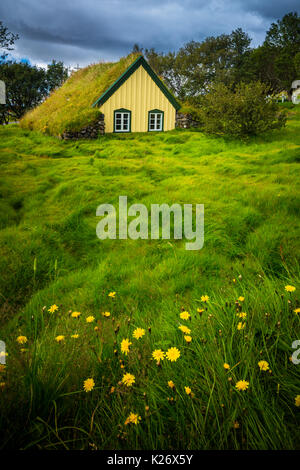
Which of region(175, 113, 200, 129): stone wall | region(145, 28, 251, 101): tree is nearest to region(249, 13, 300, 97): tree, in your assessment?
region(145, 28, 251, 101): tree

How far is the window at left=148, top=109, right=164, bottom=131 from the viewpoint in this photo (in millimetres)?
19172

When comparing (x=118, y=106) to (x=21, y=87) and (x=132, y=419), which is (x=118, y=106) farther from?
(x=21, y=87)

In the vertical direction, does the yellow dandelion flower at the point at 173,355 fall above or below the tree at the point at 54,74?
below

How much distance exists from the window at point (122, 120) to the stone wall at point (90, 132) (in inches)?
68.1

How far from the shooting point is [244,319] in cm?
204

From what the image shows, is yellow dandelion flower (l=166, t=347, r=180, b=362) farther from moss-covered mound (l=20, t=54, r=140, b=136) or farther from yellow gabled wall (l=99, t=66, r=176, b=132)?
yellow gabled wall (l=99, t=66, r=176, b=132)

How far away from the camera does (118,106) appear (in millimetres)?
17969

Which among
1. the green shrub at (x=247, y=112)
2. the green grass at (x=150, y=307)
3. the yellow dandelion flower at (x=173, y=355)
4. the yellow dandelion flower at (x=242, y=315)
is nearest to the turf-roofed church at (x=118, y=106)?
the green shrub at (x=247, y=112)

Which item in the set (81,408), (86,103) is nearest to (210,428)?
(81,408)

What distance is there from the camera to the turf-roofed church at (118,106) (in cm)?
1638

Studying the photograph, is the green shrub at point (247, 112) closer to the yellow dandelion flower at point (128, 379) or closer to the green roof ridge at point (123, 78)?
the green roof ridge at point (123, 78)

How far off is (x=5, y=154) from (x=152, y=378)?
12.4 meters

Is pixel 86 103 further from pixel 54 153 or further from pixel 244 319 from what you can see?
pixel 244 319

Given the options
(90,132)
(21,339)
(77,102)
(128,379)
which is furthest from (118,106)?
(128,379)
